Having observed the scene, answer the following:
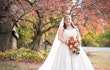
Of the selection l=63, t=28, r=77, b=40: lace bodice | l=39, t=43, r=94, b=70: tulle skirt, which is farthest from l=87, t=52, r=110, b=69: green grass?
l=63, t=28, r=77, b=40: lace bodice

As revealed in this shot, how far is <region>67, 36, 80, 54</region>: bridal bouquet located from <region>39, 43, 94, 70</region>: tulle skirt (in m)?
0.22

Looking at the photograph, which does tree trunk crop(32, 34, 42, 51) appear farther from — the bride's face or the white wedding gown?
the bride's face

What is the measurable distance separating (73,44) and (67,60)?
1.60ft

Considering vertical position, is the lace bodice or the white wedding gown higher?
the lace bodice

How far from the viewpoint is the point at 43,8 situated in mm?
10461

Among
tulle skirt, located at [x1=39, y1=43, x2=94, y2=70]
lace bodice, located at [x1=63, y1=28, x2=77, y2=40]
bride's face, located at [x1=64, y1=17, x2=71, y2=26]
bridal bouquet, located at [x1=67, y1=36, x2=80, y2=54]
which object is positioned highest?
bride's face, located at [x1=64, y1=17, x2=71, y2=26]

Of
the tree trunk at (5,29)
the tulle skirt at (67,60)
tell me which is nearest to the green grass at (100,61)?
the tree trunk at (5,29)

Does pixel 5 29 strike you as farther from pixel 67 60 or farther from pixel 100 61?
pixel 67 60

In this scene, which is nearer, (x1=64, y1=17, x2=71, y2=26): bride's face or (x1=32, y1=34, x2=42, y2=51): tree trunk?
(x1=64, y1=17, x2=71, y2=26): bride's face

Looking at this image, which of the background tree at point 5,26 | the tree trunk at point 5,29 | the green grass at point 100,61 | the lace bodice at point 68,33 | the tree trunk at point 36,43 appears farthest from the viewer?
the green grass at point 100,61

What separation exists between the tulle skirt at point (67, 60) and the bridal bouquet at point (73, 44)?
0.22 meters

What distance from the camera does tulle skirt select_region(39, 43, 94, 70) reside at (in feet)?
21.8

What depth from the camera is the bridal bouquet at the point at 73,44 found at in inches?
253

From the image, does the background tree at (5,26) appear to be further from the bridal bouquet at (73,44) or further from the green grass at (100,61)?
the bridal bouquet at (73,44)
